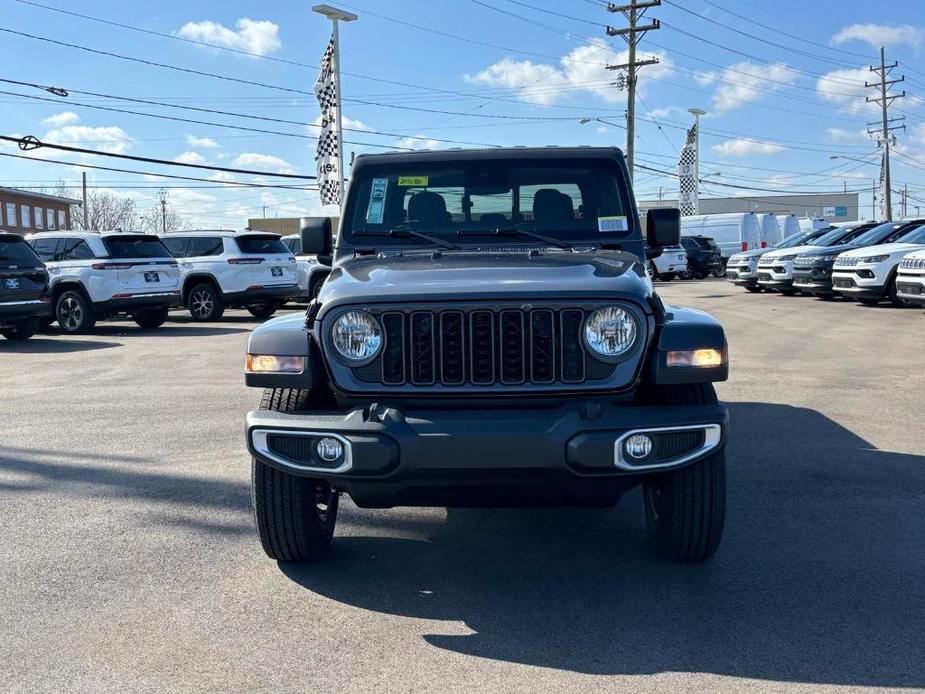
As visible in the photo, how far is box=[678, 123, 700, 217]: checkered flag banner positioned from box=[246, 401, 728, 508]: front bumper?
52.2 meters

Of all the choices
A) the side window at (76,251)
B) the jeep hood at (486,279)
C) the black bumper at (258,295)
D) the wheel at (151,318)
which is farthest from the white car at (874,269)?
the jeep hood at (486,279)

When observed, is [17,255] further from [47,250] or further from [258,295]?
[258,295]

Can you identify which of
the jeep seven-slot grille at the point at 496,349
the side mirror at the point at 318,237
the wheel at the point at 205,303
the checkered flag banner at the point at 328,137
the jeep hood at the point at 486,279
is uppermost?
the checkered flag banner at the point at 328,137

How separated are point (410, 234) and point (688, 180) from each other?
52.4m

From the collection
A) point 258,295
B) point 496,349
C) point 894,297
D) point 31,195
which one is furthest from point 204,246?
→ point 31,195

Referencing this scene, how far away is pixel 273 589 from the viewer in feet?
13.7

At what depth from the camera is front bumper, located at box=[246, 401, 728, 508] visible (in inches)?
143

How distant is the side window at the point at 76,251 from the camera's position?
1664 centimetres

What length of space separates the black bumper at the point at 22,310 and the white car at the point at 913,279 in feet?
43.5

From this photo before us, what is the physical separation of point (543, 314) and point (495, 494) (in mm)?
719

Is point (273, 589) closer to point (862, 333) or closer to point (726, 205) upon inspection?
point (862, 333)

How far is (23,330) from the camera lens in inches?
618

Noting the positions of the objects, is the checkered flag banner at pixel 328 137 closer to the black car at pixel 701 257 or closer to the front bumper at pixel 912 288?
the black car at pixel 701 257

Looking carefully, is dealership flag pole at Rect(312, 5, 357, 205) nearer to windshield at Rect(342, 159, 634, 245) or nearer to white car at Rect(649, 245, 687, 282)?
white car at Rect(649, 245, 687, 282)
